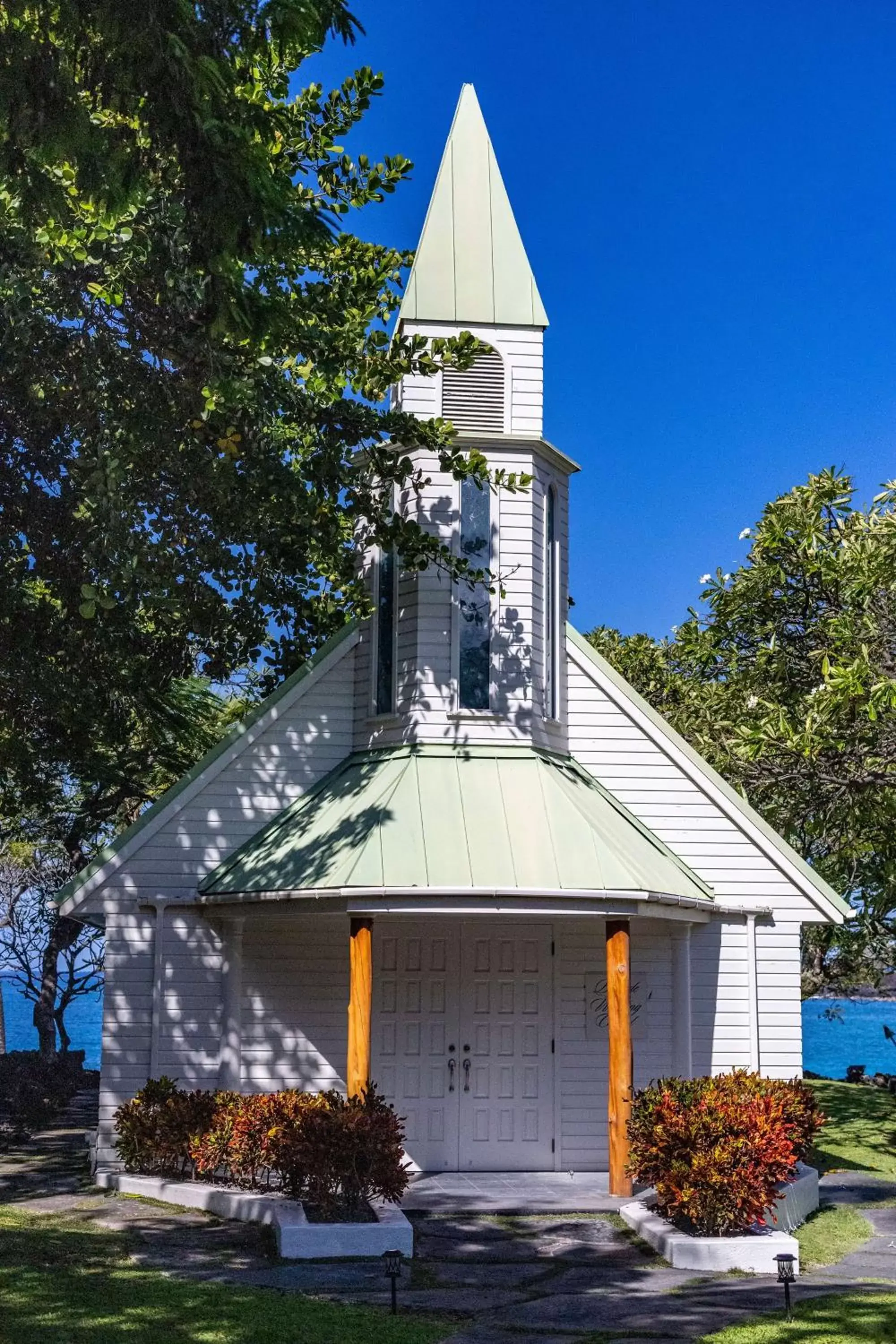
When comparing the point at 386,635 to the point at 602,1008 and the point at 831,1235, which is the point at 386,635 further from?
the point at 831,1235

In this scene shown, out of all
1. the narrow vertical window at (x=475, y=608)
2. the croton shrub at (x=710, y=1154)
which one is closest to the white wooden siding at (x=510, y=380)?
the narrow vertical window at (x=475, y=608)

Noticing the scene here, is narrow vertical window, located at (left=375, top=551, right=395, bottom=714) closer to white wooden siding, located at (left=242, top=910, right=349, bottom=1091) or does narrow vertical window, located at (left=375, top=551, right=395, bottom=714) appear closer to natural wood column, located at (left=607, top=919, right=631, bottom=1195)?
white wooden siding, located at (left=242, top=910, right=349, bottom=1091)

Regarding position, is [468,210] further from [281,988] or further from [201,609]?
[281,988]

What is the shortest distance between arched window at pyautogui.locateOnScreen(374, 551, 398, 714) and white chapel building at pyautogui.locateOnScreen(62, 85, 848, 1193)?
4 cm

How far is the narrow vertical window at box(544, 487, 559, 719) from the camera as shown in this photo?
16.7 meters

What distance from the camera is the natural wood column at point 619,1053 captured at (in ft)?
44.9

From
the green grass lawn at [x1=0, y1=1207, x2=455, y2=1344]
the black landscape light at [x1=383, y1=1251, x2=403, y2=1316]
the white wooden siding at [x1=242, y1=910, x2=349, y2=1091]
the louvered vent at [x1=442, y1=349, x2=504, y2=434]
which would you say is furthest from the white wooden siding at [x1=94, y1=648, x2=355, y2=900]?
the black landscape light at [x1=383, y1=1251, x2=403, y2=1316]

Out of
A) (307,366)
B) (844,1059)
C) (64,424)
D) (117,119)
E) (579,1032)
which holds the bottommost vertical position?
(844,1059)

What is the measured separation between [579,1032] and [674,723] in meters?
8.37

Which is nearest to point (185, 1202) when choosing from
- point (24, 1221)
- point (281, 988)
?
point (24, 1221)

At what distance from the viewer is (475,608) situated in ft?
53.6

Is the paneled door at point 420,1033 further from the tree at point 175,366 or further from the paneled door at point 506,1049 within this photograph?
the tree at point 175,366

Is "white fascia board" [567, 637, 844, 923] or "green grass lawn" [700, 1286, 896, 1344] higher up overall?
"white fascia board" [567, 637, 844, 923]

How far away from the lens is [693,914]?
15789mm
